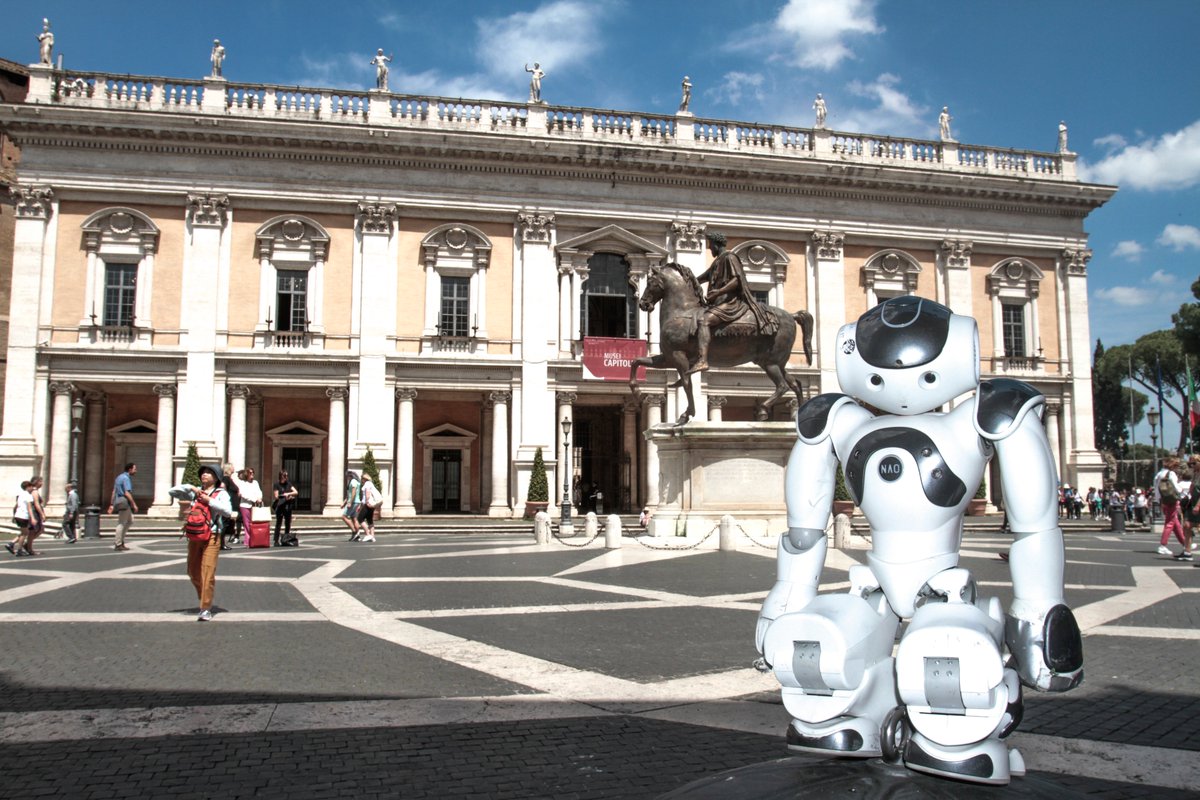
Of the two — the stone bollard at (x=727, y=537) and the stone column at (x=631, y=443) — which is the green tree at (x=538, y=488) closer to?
the stone column at (x=631, y=443)

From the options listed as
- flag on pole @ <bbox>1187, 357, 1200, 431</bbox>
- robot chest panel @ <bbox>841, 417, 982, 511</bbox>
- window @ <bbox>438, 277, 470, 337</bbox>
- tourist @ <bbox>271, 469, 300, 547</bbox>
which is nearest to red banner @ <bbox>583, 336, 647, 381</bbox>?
window @ <bbox>438, 277, 470, 337</bbox>

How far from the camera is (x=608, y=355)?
31688 millimetres

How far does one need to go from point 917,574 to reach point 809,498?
525 mm

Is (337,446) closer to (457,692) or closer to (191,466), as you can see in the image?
(191,466)

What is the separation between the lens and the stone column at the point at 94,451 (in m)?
30.8

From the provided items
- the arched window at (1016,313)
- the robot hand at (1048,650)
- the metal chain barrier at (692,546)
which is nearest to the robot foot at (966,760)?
the robot hand at (1048,650)

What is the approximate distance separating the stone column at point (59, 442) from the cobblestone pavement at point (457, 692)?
19.3 m

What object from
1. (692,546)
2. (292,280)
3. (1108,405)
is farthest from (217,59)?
(1108,405)

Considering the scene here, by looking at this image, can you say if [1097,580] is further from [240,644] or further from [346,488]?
[346,488]

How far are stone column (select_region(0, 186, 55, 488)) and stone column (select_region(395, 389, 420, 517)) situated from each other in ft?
36.2

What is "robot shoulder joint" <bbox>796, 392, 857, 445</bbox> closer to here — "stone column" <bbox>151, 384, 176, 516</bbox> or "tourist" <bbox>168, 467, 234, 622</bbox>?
"tourist" <bbox>168, 467, 234, 622</bbox>

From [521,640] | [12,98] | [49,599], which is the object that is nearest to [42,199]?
[12,98]

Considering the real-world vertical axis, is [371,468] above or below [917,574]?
above

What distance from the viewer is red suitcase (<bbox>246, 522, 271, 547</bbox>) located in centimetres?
1810
